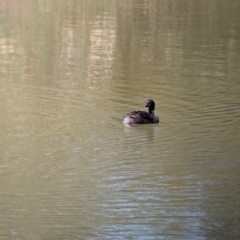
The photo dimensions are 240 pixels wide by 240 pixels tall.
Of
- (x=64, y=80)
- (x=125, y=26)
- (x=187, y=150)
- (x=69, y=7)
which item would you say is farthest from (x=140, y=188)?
(x=69, y=7)

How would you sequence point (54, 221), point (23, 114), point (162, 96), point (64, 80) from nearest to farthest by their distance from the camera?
point (54, 221) < point (23, 114) < point (162, 96) < point (64, 80)

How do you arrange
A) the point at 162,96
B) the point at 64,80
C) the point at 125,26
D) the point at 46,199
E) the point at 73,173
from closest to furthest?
the point at 46,199 < the point at 73,173 < the point at 162,96 < the point at 64,80 < the point at 125,26

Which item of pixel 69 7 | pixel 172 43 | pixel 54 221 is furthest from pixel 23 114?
pixel 69 7

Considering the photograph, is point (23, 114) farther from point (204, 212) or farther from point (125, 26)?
point (125, 26)

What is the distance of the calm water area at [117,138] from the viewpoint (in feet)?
26.2

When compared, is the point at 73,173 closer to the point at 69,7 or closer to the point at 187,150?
the point at 187,150

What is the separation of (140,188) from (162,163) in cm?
121

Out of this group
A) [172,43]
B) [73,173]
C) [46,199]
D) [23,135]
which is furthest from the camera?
[172,43]

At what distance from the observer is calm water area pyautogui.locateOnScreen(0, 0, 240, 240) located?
8.00m

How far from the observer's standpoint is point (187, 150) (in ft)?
35.3

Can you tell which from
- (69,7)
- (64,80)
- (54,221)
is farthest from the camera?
(69,7)

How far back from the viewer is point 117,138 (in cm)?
1135

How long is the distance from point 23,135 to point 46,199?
3010mm

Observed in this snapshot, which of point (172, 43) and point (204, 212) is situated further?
point (172, 43)
